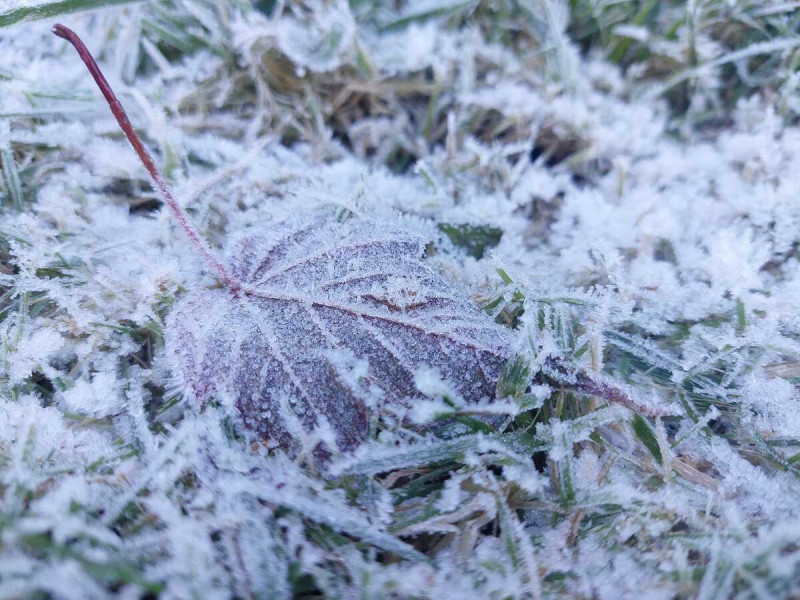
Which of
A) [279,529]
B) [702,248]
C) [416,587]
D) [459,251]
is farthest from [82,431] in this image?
[702,248]

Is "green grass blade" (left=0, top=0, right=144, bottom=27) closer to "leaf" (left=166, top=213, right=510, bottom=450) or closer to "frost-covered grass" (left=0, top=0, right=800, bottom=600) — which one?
"frost-covered grass" (left=0, top=0, right=800, bottom=600)

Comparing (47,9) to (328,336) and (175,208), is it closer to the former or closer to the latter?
(175,208)

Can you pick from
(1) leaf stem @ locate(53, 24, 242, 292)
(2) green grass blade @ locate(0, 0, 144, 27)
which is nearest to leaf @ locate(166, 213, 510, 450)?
(1) leaf stem @ locate(53, 24, 242, 292)

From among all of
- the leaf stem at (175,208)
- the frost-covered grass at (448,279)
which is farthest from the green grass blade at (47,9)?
the leaf stem at (175,208)

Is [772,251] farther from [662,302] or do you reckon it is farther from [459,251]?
[459,251]

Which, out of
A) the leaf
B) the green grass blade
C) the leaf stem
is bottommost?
the leaf
